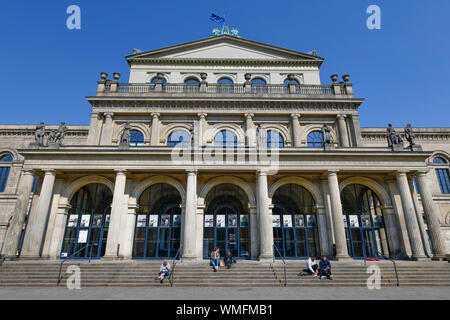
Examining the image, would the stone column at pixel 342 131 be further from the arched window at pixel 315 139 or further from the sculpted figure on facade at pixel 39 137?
the sculpted figure on facade at pixel 39 137

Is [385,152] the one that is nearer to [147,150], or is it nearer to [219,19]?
[147,150]

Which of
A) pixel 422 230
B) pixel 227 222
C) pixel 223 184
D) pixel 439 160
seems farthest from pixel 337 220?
pixel 439 160

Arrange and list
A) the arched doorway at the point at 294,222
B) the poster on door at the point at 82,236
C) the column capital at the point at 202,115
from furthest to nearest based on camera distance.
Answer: the column capital at the point at 202,115
the arched doorway at the point at 294,222
the poster on door at the point at 82,236

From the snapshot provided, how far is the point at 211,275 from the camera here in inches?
513

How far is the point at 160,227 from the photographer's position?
19594mm

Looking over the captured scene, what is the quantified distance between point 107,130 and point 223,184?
11.9m

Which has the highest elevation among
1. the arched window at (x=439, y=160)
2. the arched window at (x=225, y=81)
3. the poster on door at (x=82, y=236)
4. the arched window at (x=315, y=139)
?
the arched window at (x=225, y=81)

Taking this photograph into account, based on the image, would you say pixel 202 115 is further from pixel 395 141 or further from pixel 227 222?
pixel 395 141

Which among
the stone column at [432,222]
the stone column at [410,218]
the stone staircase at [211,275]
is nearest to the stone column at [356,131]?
the stone column at [410,218]

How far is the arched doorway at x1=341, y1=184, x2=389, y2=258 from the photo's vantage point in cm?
1938

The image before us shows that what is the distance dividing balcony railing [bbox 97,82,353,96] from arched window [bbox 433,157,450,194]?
13.6 m

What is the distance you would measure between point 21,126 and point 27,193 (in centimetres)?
1628

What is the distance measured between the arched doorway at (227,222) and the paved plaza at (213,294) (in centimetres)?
813

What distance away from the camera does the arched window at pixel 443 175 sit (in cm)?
2744
